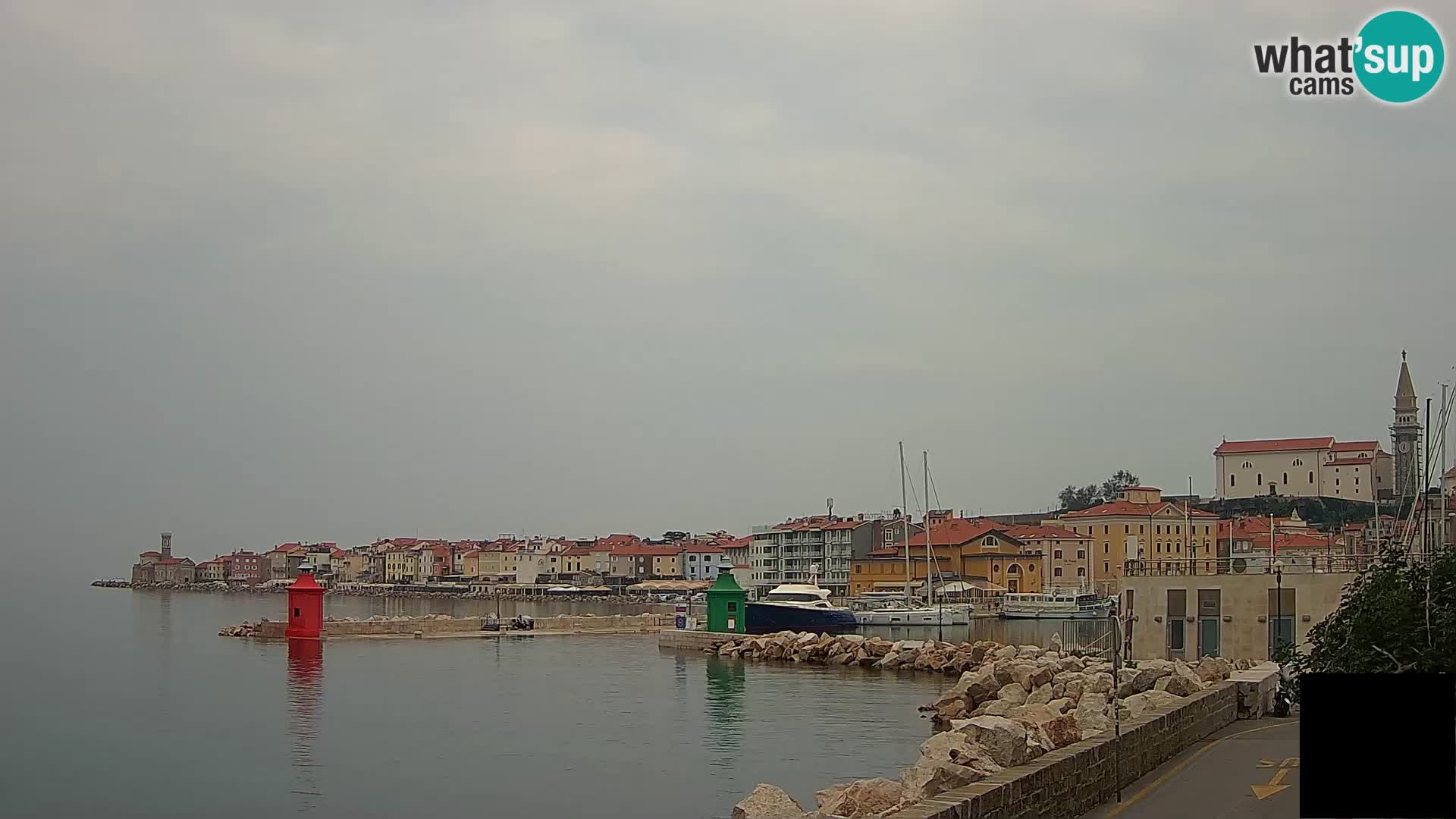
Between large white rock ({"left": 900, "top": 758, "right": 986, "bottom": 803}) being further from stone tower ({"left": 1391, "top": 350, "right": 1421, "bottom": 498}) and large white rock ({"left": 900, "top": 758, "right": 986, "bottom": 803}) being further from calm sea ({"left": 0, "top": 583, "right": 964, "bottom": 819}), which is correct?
stone tower ({"left": 1391, "top": 350, "right": 1421, "bottom": 498})

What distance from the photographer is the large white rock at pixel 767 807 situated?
55.9 ft

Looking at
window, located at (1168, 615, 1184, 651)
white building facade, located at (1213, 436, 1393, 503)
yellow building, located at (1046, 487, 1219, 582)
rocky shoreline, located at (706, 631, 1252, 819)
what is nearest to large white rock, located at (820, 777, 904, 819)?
rocky shoreline, located at (706, 631, 1252, 819)

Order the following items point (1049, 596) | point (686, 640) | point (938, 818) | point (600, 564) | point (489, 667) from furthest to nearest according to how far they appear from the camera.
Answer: point (600, 564)
point (1049, 596)
point (686, 640)
point (489, 667)
point (938, 818)

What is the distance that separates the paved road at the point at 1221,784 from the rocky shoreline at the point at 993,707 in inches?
37.1

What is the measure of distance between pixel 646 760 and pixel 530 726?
6653 millimetres

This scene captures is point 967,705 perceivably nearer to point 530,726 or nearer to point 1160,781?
point 530,726

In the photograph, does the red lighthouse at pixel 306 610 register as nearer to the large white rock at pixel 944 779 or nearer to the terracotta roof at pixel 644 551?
the large white rock at pixel 944 779

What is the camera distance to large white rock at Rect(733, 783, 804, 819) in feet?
55.9

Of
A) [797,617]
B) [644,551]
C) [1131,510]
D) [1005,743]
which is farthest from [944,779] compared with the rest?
[644,551]

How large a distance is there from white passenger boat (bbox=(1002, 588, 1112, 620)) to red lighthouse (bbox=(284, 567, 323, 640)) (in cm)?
4691

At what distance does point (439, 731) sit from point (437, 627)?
3627 centimetres

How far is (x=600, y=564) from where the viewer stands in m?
169

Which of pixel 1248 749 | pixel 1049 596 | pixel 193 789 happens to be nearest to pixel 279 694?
pixel 193 789

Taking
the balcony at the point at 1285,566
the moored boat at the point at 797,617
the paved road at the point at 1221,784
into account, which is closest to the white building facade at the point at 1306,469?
the moored boat at the point at 797,617
